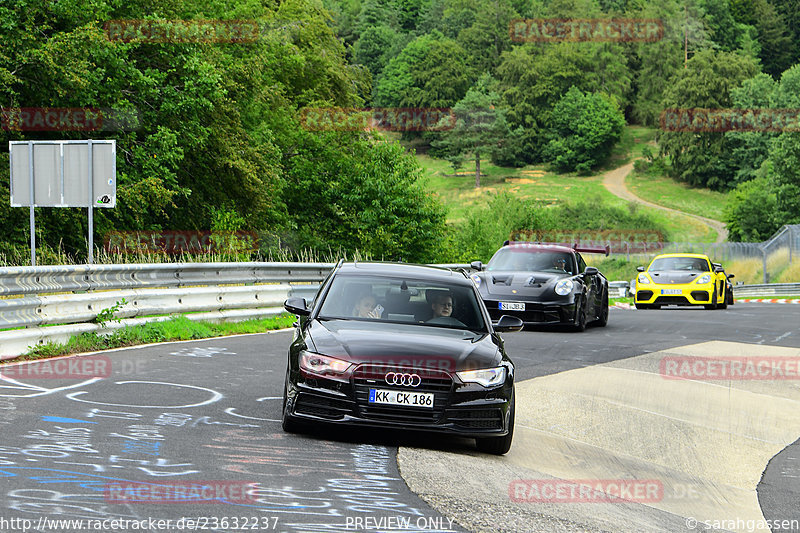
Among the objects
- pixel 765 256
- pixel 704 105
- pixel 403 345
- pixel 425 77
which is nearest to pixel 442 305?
pixel 403 345

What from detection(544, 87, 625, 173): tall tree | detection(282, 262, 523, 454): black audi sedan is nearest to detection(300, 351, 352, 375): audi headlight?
detection(282, 262, 523, 454): black audi sedan

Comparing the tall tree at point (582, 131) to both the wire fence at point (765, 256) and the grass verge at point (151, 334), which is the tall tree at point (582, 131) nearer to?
the wire fence at point (765, 256)

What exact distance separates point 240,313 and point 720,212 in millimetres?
116574

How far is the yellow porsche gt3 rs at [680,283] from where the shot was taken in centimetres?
2712

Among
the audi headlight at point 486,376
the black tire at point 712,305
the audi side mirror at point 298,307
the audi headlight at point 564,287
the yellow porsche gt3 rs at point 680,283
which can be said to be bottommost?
the black tire at point 712,305

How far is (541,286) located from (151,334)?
7136 millimetres

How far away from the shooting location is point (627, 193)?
137m

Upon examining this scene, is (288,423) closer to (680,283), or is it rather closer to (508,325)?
(508,325)

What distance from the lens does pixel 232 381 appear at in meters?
10.7

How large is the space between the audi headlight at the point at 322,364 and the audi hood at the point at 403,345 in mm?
41

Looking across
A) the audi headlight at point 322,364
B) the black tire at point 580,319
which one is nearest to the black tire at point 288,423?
the audi headlight at point 322,364

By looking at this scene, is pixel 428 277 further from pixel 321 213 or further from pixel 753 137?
pixel 753 137

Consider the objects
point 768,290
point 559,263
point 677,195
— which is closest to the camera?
point 559,263

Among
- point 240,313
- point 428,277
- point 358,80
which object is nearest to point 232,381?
point 428,277
